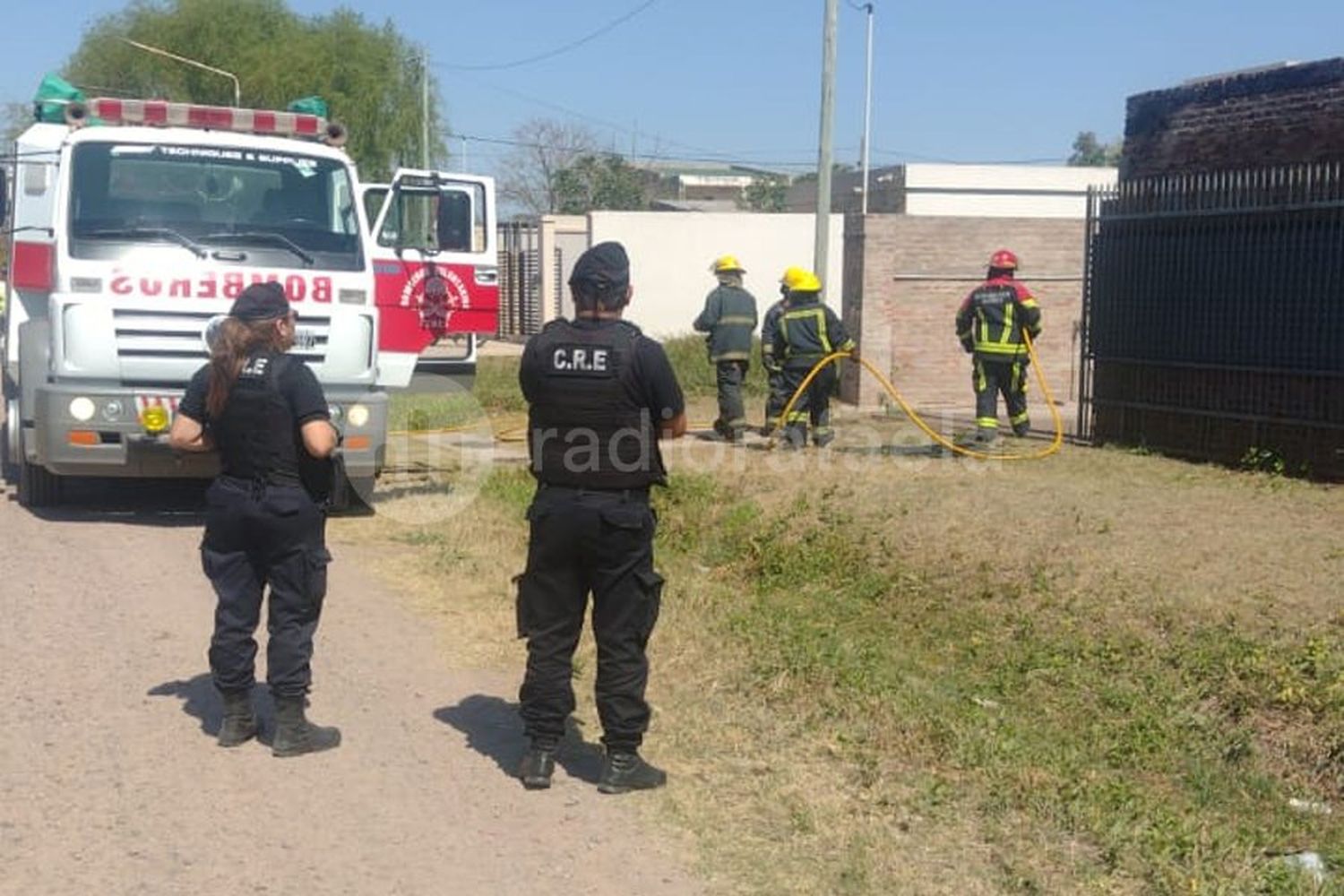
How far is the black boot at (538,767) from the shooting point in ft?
17.9

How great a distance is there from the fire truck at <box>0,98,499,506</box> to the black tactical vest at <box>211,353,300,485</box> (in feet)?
14.1

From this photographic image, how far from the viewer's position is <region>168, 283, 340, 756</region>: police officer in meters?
5.71

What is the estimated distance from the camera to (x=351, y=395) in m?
10.5

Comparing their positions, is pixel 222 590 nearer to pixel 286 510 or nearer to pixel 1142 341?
pixel 286 510

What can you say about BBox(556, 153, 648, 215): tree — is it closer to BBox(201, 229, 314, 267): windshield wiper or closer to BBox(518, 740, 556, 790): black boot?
BBox(201, 229, 314, 267): windshield wiper

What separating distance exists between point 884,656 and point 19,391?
671 centimetres

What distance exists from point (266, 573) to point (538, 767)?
1.31m

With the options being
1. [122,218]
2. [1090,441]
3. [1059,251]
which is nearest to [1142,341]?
[1090,441]

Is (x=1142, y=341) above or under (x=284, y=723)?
above

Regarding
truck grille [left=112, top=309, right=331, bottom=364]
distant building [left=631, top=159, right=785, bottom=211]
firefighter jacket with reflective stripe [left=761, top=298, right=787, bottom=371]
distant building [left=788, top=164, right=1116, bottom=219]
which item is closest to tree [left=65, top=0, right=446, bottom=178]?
distant building [left=788, top=164, right=1116, bottom=219]

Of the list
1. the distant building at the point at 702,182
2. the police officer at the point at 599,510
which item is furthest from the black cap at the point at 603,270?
the distant building at the point at 702,182

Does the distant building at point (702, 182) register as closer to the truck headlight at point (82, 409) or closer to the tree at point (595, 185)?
the tree at point (595, 185)

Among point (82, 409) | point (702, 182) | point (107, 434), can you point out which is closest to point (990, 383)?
point (107, 434)

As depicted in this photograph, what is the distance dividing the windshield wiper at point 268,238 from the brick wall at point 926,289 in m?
9.02
